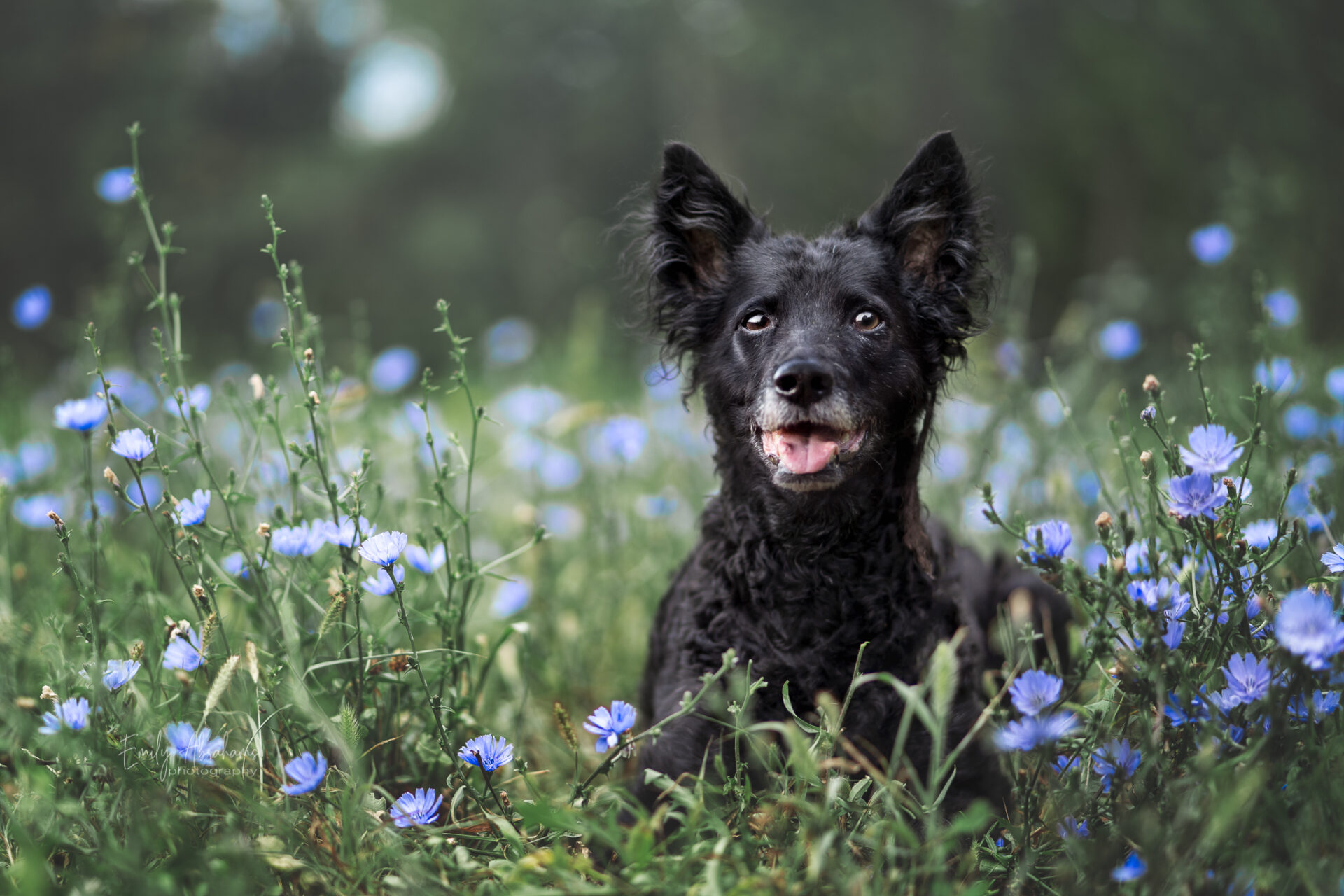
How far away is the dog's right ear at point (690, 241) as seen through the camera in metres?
2.61

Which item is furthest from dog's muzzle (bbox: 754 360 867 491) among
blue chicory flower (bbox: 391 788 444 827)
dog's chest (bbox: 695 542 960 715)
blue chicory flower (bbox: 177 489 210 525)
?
blue chicory flower (bbox: 177 489 210 525)

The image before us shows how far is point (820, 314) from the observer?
2.39 m

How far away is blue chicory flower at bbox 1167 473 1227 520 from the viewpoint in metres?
1.76

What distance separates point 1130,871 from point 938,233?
1.66 meters

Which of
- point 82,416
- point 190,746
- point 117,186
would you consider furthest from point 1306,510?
point 117,186

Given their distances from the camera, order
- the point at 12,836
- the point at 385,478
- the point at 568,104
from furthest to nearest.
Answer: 1. the point at 568,104
2. the point at 385,478
3. the point at 12,836

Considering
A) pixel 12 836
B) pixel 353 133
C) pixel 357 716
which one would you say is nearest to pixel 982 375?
pixel 357 716

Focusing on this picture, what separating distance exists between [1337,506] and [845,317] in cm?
151

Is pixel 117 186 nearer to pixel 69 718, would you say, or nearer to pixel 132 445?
pixel 132 445

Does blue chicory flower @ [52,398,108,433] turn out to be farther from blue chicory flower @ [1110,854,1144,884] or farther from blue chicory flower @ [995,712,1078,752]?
blue chicory flower @ [1110,854,1144,884]

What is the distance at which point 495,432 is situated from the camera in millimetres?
5703

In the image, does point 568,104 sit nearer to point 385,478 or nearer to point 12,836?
point 385,478

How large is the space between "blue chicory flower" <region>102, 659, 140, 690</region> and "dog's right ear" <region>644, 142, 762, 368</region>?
1.62 metres

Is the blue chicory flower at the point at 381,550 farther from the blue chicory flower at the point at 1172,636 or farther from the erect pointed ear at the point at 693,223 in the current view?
the blue chicory flower at the point at 1172,636
